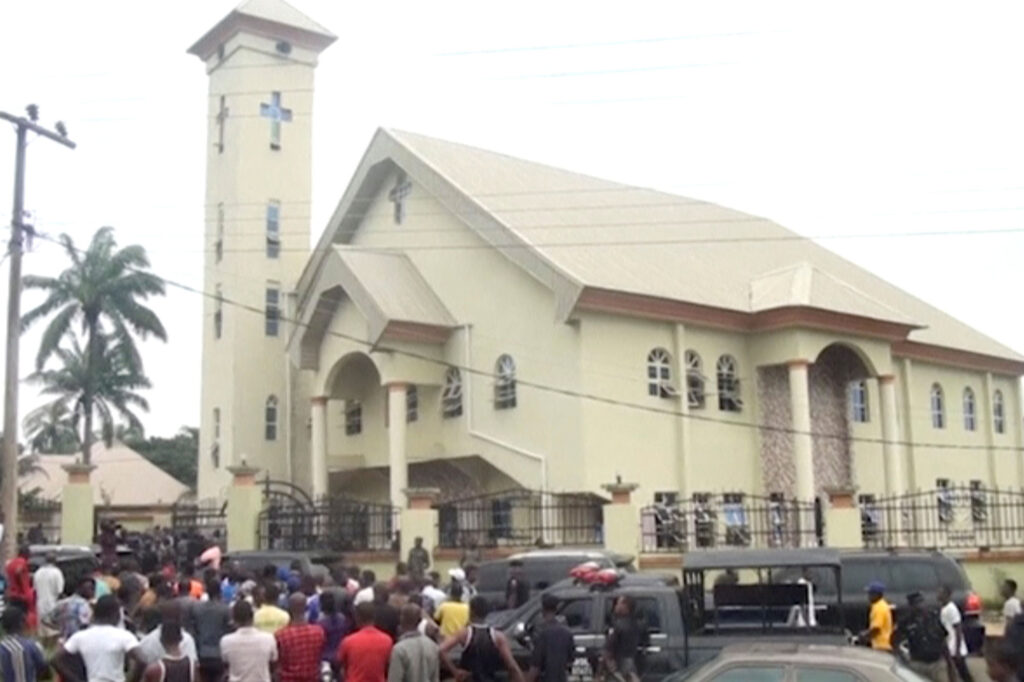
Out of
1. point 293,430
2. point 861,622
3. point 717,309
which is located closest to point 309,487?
point 293,430

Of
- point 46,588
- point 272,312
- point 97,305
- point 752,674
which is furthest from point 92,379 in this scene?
point 752,674

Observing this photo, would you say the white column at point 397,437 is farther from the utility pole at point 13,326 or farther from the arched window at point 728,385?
the utility pole at point 13,326

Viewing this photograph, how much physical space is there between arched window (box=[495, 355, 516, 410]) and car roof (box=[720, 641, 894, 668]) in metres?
21.3

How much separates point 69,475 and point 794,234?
24.0 meters

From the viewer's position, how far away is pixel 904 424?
35.5m

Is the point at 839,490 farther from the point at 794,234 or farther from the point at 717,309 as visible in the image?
the point at 794,234

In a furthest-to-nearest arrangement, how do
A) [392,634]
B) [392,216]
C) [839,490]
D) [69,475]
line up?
1. [392,216]
2. [69,475]
3. [839,490]
4. [392,634]

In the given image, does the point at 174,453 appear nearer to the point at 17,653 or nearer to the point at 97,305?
the point at 97,305

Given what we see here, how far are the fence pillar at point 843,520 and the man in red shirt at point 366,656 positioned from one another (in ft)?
48.6

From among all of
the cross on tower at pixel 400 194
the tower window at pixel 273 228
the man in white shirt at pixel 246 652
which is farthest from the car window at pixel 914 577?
the tower window at pixel 273 228

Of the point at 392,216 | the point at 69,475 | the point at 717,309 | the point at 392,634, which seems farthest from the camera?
the point at 392,216

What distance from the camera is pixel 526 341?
29.9 meters

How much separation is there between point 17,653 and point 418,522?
15.5 metres

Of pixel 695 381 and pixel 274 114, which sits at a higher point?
pixel 274 114
